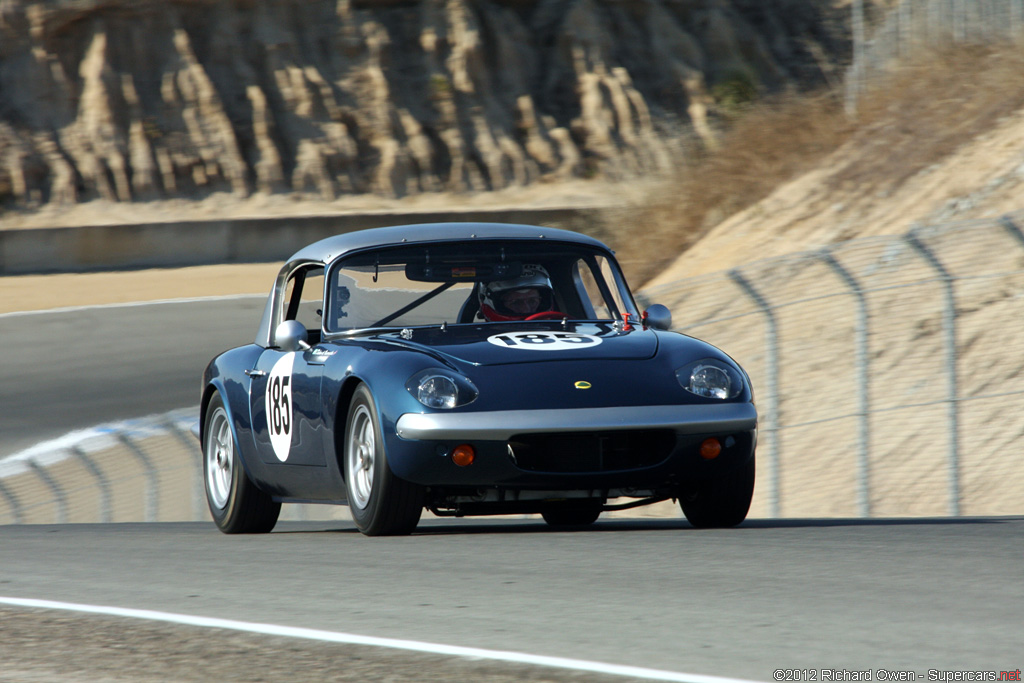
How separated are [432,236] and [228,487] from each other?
1966 millimetres

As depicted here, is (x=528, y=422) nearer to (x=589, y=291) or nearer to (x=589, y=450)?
(x=589, y=450)

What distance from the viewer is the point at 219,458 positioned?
29.8ft

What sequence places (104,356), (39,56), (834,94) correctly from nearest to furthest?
(834,94)
(104,356)
(39,56)

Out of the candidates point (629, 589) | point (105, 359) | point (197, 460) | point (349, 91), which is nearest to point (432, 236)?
point (629, 589)

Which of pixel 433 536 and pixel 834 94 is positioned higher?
pixel 433 536

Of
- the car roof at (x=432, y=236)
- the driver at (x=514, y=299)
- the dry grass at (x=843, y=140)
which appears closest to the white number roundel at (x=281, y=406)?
the car roof at (x=432, y=236)

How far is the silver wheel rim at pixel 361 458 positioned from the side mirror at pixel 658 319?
5.41 feet

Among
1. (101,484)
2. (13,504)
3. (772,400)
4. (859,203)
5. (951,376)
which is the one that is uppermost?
(951,376)

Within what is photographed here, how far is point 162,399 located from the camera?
84.6 feet

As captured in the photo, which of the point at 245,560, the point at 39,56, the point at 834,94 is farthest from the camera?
the point at 39,56

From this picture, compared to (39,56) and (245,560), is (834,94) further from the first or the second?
(39,56)

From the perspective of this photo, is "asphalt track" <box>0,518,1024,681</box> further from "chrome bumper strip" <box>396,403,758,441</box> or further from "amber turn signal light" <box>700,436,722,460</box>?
"chrome bumper strip" <box>396,403,758,441</box>

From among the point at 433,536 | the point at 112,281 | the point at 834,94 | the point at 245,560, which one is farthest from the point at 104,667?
the point at 112,281

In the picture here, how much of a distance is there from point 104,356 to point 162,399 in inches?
150
